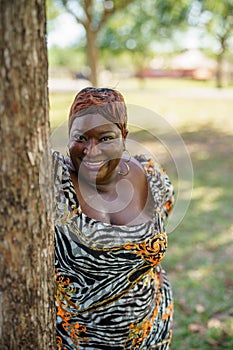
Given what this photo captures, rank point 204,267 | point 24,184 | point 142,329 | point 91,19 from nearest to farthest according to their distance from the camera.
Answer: point 24,184 → point 142,329 → point 204,267 → point 91,19

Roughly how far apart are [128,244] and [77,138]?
45 cm

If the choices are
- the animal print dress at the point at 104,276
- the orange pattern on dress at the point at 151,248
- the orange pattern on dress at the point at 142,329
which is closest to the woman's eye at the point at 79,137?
the animal print dress at the point at 104,276

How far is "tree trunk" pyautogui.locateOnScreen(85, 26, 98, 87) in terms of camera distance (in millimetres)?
12898

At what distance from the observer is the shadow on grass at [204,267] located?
380 centimetres

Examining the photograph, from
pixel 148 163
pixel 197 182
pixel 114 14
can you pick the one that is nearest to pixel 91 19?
pixel 114 14

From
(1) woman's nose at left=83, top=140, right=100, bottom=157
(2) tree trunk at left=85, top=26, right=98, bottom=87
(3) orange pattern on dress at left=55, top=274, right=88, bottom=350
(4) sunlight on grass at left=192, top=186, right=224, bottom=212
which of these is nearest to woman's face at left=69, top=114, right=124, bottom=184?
(1) woman's nose at left=83, top=140, right=100, bottom=157

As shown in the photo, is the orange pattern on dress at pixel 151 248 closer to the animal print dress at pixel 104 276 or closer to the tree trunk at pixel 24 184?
the animal print dress at pixel 104 276

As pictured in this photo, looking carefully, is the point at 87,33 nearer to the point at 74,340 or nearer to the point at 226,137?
the point at 226,137

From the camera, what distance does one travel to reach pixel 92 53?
1302 centimetres

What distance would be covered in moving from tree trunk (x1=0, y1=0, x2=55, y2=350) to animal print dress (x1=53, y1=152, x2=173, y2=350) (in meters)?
0.21

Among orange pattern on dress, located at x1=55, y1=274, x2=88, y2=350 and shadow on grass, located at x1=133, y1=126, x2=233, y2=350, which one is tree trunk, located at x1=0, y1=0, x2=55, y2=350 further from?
shadow on grass, located at x1=133, y1=126, x2=233, y2=350

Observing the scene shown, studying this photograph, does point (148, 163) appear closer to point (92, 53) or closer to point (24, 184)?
point (24, 184)

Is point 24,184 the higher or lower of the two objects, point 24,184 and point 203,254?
the higher

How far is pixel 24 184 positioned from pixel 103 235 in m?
0.52
